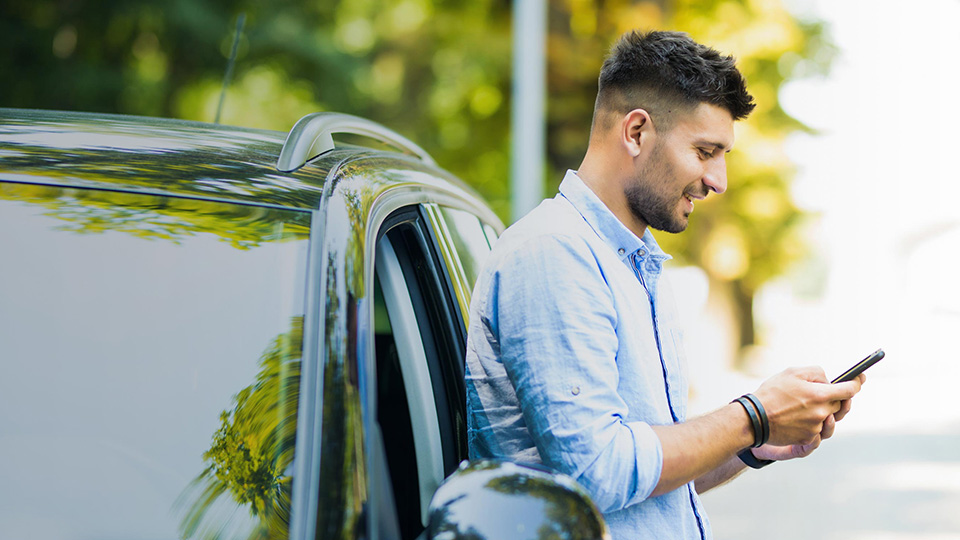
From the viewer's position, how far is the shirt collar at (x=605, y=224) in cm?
216

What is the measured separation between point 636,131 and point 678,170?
0.12 meters

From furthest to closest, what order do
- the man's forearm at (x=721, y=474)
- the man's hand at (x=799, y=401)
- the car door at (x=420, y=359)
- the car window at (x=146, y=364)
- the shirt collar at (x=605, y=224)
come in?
the man's forearm at (x=721, y=474) < the car door at (x=420, y=359) < the shirt collar at (x=605, y=224) < the man's hand at (x=799, y=401) < the car window at (x=146, y=364)

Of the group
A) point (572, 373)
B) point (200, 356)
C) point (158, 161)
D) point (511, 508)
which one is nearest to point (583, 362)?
point (572, 373)

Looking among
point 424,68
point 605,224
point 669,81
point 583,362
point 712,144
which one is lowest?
point 583,362

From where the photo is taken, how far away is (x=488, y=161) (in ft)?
51.0

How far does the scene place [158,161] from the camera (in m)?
2.06

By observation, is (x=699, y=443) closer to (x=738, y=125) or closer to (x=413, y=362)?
(x=413, y=362)

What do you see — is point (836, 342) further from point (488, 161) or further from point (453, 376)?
point (453, 376)

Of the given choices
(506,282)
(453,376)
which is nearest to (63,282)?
(506,282)

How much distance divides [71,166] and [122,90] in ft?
39.0

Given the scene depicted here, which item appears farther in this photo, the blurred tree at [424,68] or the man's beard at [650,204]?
the blurred tree at [424,68]

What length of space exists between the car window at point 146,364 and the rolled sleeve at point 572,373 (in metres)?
0.40

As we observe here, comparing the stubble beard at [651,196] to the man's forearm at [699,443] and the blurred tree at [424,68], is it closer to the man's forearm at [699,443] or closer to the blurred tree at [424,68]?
the man's forearm at [699,443]

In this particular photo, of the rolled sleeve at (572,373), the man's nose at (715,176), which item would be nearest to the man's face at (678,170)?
the man's nose at (715,176)
